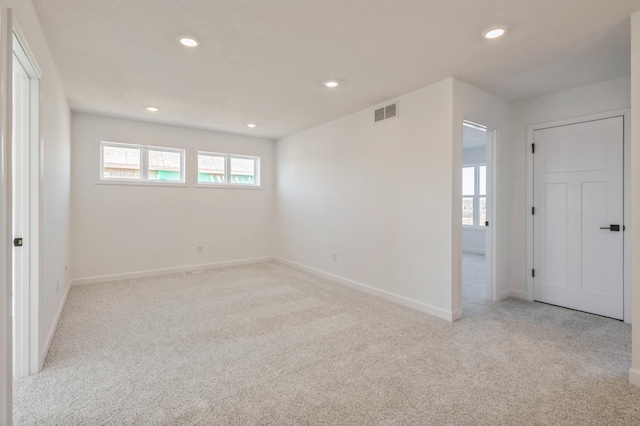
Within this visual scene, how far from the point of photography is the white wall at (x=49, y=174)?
83.4 inches

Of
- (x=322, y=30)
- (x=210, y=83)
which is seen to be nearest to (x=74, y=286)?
(x=210, y=83)

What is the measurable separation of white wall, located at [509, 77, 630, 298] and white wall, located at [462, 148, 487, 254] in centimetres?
377

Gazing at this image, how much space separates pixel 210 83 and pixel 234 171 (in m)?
2.82

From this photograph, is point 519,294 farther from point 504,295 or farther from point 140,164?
point 140,164

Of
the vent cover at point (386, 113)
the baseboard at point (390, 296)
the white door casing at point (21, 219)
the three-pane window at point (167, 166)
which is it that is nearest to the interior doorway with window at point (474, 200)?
the baseboard at point (390, 296)

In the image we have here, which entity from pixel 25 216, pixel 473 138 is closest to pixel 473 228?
pixel 473 138

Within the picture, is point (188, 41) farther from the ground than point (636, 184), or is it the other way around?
point (188, 41)

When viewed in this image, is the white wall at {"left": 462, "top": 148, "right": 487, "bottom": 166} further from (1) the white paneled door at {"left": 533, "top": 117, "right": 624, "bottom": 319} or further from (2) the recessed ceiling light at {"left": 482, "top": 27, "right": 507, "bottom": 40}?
(2) the recessed ceiling light at {"left": 482, "top": 27, "right": 507, "bottom": 40}

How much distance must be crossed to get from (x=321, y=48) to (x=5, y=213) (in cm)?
232

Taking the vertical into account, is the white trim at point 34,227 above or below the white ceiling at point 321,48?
below

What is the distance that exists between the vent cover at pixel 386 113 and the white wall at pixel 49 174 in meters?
3.28

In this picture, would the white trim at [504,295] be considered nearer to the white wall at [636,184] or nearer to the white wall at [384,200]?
the white wall at [384,200]

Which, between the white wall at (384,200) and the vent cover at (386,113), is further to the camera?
the vent cover at (386,113)

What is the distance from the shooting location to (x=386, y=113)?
3941 mm
